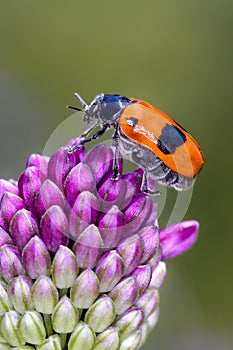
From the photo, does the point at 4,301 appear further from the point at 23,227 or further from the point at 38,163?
the point at 38,163

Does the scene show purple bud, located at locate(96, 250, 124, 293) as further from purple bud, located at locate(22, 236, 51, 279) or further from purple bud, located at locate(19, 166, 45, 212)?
purple bud, located at locate(19, 166, 45, 212)

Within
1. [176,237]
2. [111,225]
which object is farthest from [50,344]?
[176,237]

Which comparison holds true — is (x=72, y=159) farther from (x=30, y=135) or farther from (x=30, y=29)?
(x=30, y=29)

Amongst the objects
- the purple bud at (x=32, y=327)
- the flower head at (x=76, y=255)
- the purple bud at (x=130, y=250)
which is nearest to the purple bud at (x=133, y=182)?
the flower head at (x=76, y=255)

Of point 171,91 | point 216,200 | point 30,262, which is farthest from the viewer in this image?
point 171,91

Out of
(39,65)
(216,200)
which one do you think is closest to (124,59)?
(39,65)

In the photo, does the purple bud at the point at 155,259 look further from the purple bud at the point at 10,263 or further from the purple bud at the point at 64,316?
the purple bud at the point at 10,263
